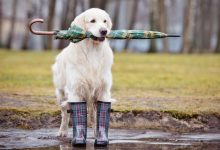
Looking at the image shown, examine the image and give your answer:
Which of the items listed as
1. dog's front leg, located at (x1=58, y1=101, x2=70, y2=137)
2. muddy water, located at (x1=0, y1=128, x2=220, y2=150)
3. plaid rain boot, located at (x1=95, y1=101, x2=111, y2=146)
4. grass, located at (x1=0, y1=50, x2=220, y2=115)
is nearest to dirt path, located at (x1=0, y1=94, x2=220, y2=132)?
grass, located at (x1=0, y1=50, x2=220, y2=115)

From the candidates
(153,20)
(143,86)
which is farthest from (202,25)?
(143,86)

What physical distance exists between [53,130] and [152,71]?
44.8ft

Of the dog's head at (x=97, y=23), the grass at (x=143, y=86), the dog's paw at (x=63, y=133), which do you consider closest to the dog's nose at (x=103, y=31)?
the dog's head at (x=97, y=23)

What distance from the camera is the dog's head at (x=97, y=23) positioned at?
1037 cm

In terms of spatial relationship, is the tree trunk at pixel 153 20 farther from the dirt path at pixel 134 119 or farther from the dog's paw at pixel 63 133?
the dog's paw at pixel 63 133

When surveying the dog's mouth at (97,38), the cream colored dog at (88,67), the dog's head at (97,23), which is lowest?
the cream colored dog at (88,67)

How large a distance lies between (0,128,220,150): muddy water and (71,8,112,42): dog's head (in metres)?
1.56

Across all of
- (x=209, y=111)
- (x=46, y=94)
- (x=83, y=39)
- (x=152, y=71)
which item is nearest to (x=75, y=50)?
(x=83, y=39)

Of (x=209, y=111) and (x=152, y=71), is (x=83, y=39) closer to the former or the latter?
(x=209, y=111)

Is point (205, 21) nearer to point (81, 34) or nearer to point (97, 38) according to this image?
point (81, 34)

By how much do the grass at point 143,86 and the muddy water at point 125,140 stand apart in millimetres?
1466

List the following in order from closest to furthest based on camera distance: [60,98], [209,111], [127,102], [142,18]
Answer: [60,98]
[209,111]
[127,102]
[142,18]

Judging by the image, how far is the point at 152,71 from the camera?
25.9 metres

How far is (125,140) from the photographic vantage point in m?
11.3
